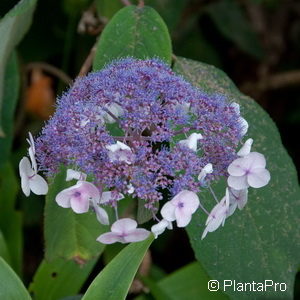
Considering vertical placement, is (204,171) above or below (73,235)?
above

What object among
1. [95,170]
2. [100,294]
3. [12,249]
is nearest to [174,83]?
[95,170]

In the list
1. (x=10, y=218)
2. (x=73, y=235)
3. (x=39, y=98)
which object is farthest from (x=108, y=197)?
(x=39, y=98)

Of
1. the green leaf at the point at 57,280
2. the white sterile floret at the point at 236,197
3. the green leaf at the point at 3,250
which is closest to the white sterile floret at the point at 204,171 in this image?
the white sterile floret at the point at 236,197

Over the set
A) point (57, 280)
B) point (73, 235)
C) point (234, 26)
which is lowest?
point (57, 280)

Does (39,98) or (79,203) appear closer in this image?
(79,203)

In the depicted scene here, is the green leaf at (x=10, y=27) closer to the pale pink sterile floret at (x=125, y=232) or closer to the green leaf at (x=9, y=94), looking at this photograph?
the green leaf at (x=9, y=94)

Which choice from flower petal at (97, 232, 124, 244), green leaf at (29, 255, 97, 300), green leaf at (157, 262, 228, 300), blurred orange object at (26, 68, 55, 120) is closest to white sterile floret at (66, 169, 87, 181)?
flower petal at (97, 232, 124, 244)

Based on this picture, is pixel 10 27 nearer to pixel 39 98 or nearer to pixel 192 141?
pixel 192 141

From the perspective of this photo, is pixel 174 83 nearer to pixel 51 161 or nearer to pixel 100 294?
pixel 51 161
